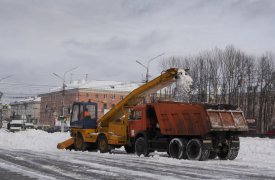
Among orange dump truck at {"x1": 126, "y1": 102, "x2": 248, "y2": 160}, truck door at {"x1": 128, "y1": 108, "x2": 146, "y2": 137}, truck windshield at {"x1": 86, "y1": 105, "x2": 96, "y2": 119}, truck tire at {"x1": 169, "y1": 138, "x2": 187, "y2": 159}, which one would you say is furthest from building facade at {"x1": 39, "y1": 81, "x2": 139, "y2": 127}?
truck tire at {"x1": 169, "y1": 138, "x2": 187, "y2": 159}

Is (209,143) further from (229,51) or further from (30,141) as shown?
(229,51)

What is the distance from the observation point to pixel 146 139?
795 inches

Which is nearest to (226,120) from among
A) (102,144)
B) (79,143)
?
(102,144)

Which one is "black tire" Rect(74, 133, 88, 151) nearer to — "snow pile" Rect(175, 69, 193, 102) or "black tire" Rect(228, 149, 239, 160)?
"snow pile" Rect(175, 69, 193, 102)

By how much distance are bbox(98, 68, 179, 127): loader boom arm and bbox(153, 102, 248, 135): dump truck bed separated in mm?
1017

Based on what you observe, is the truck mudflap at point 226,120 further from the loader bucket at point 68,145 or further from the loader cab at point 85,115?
the loader bucket at point 68,145

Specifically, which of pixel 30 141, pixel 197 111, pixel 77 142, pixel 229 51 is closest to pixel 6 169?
pixel 197 111

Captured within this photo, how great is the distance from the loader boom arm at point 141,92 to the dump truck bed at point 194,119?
3.34ft

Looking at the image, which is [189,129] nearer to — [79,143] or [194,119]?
[194,119]

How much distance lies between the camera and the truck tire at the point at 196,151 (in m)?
17.7

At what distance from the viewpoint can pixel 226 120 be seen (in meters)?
18.2

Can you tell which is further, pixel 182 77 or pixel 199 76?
pixel 199 76

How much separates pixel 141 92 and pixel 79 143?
5540mm

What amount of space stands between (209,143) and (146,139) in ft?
11.4
